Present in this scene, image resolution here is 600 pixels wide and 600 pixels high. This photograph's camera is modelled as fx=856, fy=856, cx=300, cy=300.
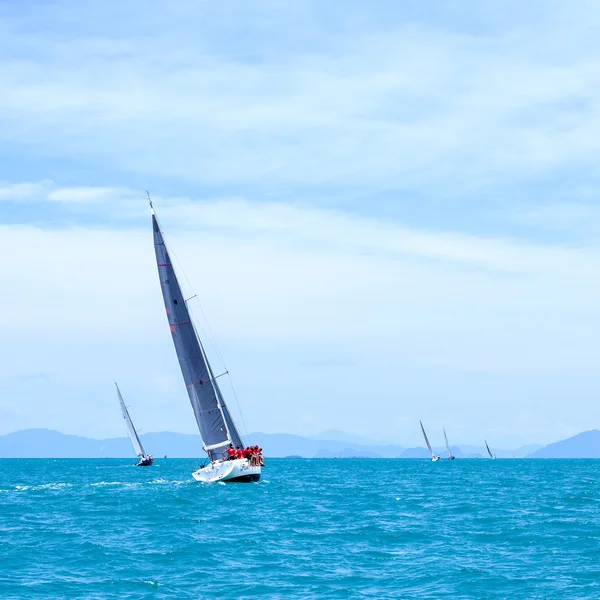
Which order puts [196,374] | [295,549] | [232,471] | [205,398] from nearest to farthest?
[295,549] < [232,471] < [196,374] < [205,398]

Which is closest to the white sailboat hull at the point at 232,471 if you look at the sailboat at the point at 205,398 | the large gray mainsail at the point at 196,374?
the sailboat at the point at 205,398

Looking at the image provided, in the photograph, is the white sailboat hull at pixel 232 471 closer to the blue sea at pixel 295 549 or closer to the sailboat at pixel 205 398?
the sailboat at pixel 205 398

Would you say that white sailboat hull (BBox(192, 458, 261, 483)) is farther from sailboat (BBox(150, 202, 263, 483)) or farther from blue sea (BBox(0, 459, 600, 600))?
blue sea (BBox(0, 459, 600, 600))

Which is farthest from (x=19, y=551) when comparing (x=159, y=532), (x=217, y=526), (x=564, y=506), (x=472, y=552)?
(x=564, y=506)

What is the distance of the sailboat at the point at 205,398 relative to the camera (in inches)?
2660

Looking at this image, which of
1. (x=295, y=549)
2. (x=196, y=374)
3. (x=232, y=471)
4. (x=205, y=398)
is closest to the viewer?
(x=295, y=549)

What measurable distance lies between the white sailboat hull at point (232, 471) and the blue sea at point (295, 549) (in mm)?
6212

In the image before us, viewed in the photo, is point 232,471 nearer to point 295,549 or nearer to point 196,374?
point 196,374

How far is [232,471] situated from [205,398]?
6248 mm

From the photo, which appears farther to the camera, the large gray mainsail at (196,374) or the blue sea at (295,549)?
the large gray mainsail at (196,374)

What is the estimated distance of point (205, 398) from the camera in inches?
2734

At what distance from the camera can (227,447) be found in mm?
70000

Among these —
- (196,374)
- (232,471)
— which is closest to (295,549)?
(232,471)

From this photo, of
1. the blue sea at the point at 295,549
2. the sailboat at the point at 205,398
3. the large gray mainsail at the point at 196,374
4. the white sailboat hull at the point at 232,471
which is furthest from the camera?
the white sailboat hull at the point at 232,471
